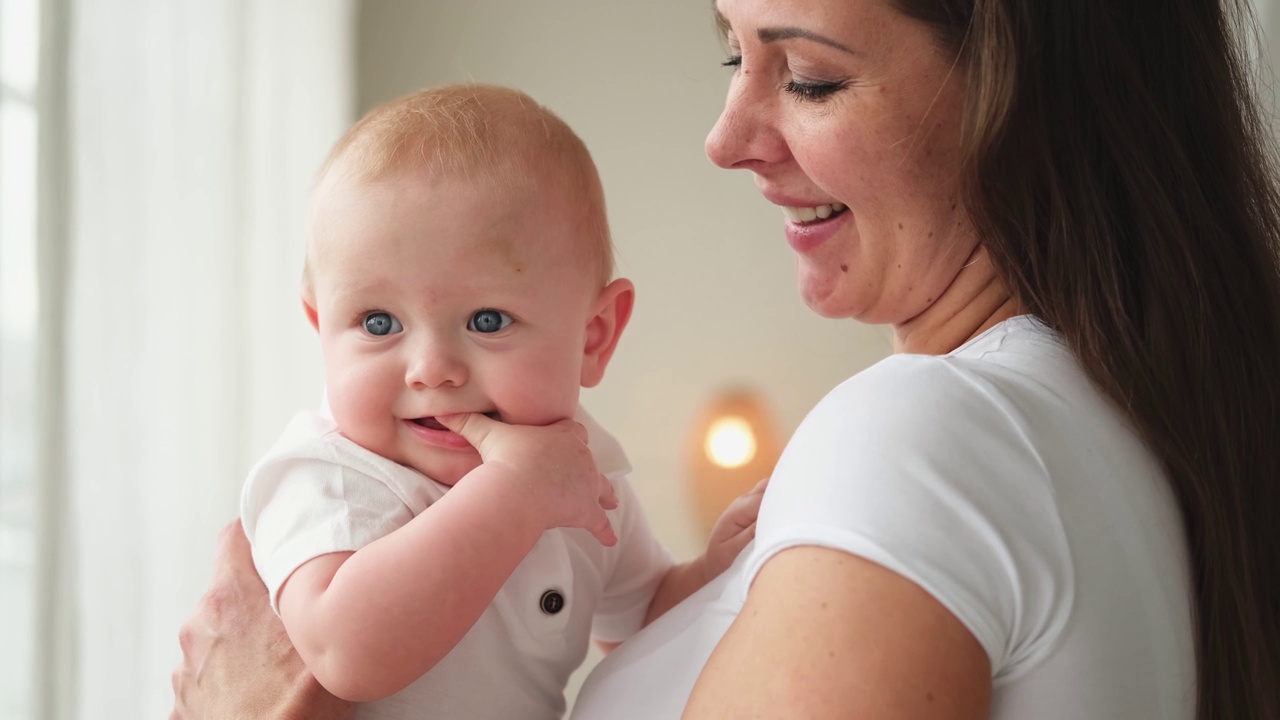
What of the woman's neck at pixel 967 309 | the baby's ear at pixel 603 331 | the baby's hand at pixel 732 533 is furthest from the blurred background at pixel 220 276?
the woman's neck at pixel 967 309

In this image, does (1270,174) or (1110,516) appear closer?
(1110,516)

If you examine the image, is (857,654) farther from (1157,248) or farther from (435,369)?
(435,369)

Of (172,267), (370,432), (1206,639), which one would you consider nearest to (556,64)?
(172,267)

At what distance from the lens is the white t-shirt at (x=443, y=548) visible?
1010 mm

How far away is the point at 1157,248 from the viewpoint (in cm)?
84

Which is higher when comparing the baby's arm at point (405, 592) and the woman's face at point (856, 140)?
the woman's face at point (856, 140)

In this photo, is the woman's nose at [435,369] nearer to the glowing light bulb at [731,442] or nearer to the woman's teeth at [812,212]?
the woman's teeth at [812,212]

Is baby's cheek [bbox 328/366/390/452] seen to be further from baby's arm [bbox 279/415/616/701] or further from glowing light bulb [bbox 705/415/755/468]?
glowing light bulb [bbox 705/415/755/468]

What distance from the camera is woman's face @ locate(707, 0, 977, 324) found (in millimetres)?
927

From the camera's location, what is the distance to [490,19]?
3428 millimetres

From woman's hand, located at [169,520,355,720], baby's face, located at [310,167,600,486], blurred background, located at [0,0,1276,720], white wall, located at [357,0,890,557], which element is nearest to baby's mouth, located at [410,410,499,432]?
baby's face, located at [310,167,600,486]

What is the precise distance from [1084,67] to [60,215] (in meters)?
1.38

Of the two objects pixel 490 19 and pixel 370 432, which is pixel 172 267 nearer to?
pixel 370 432

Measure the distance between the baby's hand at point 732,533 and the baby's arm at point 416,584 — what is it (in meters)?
0.29
